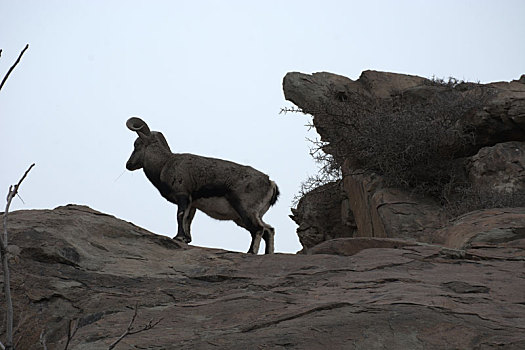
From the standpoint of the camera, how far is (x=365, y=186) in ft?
42.3

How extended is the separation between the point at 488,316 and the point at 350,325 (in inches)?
37.9

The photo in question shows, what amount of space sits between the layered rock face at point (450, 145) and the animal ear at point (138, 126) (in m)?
4.38

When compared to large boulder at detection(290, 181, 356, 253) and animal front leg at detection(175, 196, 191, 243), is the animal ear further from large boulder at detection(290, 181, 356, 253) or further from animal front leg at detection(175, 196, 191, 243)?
large boulder at detection(290, 181, 356, 253)

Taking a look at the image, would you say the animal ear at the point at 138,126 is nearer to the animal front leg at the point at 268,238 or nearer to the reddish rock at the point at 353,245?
the animal front leg at the point at 268,238

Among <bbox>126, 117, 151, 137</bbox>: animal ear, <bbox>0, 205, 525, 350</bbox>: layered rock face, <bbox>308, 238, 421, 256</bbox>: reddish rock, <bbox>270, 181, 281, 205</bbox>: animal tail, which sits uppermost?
<bbox>126, 117, 151, 137</bbox>: animal ear

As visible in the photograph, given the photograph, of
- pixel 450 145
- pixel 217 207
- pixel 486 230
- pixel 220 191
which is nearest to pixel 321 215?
pixel 450 145

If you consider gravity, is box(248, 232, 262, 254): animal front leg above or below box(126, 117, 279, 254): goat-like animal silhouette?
below

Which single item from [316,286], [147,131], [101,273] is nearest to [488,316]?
[316,286]

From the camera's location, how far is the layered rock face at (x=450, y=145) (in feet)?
37.7

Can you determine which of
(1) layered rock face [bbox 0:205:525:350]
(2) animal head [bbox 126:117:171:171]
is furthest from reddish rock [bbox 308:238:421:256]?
(2) animal head [bbox 126:117:171:171]

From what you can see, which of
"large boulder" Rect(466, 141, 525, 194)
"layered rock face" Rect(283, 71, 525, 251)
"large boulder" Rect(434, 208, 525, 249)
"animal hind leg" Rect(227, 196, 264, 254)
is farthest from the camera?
"layered rock face" Rect(283, 71, 525, 251)

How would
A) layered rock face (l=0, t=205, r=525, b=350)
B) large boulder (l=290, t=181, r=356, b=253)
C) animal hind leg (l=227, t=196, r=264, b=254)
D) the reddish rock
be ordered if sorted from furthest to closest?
large boulder (l=290, t=181, r=356, b=253)
animal hind leg (l=227, t=196, r=264, b=254)
the reddish rock
layered rock face (l=0, t=205, r=525, b=350)

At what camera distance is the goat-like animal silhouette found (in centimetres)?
1012

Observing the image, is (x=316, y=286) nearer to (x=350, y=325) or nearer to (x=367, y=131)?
(x=350, y=325)
